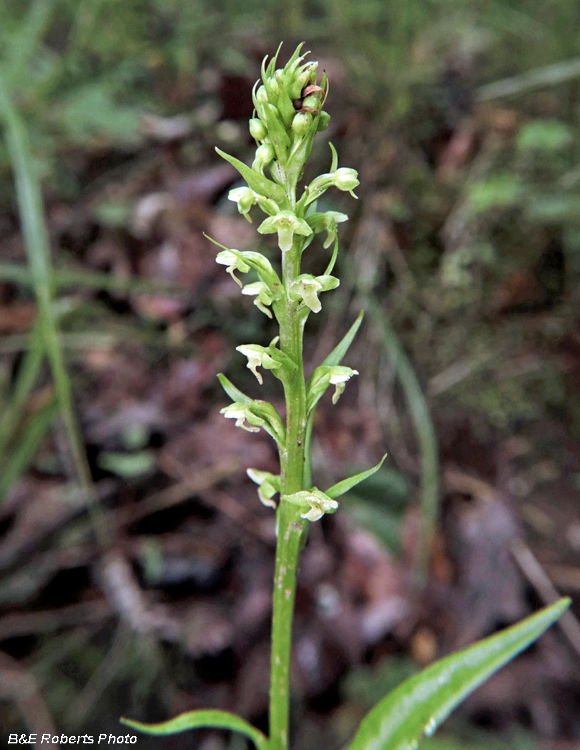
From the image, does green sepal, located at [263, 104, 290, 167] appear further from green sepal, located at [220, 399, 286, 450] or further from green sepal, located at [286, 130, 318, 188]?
green sepal, located at [220, 399, 286, 450]

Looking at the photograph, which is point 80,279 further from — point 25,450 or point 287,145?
point 287,145

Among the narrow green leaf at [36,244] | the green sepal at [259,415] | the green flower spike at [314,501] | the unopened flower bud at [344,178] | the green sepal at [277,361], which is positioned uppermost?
the narrow green leaf at [36,244]

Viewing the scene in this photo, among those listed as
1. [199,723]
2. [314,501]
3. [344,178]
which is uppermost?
[344,178]

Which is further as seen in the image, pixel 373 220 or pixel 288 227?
pixel 373 220

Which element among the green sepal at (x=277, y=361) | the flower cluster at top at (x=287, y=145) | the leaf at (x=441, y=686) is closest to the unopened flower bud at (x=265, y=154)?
the flower cluster at top at (x=287, y=145)

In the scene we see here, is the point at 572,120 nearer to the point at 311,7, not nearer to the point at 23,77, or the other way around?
the point at 311,7

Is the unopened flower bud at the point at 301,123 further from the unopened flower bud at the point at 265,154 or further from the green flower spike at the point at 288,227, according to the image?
the green flower spike at the point at 288,227

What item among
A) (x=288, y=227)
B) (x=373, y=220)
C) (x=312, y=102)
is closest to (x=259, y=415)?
(x=288, y=227)
